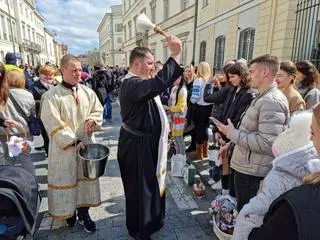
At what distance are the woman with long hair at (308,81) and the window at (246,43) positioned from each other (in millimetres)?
5552

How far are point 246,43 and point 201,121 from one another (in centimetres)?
516

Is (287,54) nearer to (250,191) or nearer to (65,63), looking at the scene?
(250,191)

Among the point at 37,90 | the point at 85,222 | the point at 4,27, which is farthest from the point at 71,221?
the point at 4,27

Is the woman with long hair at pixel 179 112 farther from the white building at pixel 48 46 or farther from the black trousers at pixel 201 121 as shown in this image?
the white building at pixel 48 46

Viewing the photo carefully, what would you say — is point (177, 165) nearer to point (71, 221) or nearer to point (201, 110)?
point (201, 110)

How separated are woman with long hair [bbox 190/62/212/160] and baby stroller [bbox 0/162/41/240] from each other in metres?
3.71

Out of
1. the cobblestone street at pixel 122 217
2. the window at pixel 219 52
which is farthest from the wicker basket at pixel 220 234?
the window at pixel 219 52

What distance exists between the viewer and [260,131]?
7.32ft

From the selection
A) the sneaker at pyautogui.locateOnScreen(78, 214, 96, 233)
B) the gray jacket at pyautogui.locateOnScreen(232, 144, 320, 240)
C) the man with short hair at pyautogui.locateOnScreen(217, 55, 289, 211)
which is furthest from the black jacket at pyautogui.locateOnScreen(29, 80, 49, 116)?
the gray jacket at pyautogui.locateOnScreen(232, 144, 320, 240)

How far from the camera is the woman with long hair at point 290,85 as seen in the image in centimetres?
305

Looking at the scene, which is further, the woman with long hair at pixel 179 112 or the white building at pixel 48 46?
the white building at pixel 48 46

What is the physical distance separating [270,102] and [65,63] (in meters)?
2.04

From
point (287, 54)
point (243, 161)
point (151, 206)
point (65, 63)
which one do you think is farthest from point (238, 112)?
point (287, 54)

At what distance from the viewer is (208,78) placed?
5.06 metres
